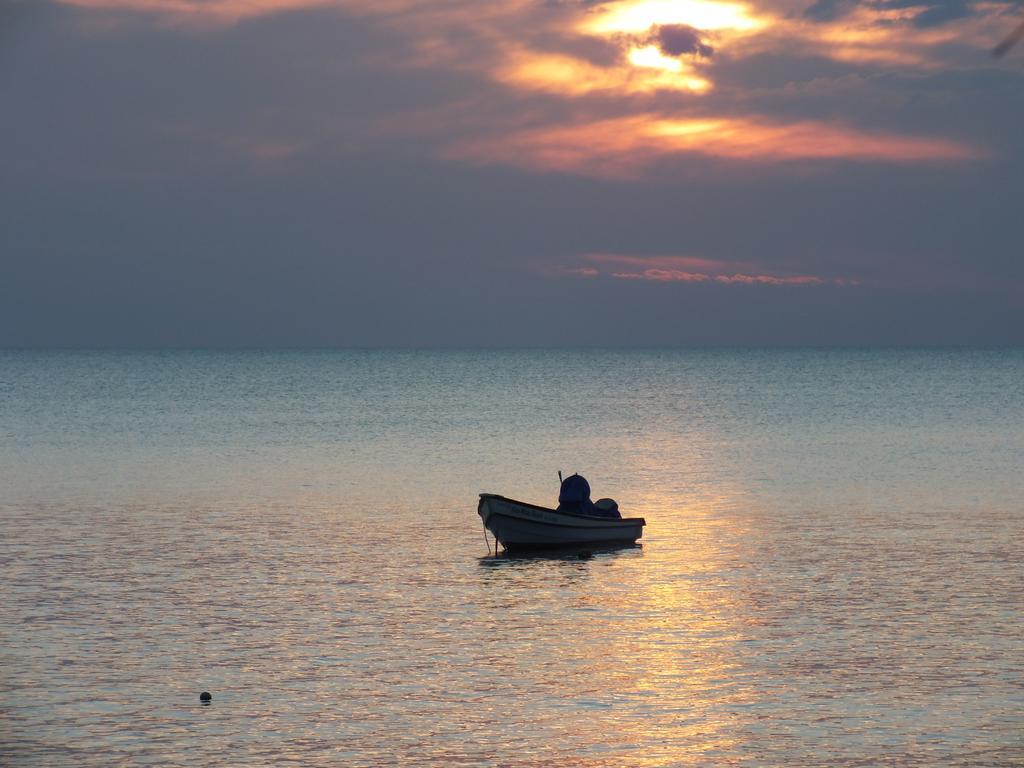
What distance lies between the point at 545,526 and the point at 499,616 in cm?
1065

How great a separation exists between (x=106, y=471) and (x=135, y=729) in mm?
43129

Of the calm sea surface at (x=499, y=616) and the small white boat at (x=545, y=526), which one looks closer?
the calm sea surface at (x=499, y=616)

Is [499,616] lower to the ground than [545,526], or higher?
lower

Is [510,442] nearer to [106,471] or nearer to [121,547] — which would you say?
[106,471]

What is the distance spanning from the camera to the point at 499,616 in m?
29.3

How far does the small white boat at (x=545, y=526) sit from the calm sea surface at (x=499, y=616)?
1291mm

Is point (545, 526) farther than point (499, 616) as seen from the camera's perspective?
Yes

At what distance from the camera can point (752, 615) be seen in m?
29.0

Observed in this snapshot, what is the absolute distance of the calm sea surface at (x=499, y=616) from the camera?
20.5 meters

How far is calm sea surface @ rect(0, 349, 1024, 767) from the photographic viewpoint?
20547 mm

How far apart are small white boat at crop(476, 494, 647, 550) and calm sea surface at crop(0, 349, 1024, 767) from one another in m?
1.29

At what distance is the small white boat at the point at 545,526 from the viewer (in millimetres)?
39281

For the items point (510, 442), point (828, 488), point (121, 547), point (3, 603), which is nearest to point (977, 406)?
point (510, 442)

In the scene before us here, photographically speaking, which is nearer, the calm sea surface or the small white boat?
the calm sea surface
